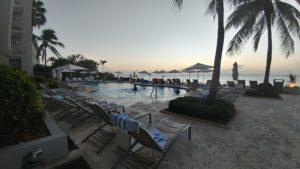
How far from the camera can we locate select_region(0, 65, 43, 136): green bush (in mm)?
2277

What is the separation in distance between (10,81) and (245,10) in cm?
942

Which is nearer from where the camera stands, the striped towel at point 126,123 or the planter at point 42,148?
the planter at point 42,148

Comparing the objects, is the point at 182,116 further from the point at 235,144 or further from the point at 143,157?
the point at 143,157

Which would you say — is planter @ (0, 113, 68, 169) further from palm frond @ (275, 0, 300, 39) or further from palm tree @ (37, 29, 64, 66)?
palm tree @ (37, 29, 64, 66)

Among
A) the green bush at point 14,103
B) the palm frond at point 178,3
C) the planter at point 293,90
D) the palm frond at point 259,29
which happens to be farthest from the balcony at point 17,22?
the planter at point 293,90

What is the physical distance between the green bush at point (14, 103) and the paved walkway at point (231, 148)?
1229 millimetres

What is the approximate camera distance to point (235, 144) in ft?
11.4

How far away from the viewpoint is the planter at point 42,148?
228cm

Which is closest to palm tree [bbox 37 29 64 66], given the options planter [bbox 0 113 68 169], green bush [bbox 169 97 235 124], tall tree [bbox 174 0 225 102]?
green bush [bbox 169 97 235 124]

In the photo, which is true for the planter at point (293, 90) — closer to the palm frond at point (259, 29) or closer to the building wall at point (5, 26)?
the palm frond at point (259, 29)

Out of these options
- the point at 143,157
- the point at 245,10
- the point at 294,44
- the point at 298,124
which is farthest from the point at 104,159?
the point at 294,44

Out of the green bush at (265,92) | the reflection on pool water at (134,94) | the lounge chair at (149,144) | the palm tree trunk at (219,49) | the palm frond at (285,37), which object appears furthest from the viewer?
the green bush at (265,92)

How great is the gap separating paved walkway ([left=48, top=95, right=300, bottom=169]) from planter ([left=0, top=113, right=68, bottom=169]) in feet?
1.42

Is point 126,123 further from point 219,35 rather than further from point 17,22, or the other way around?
point 17,22
